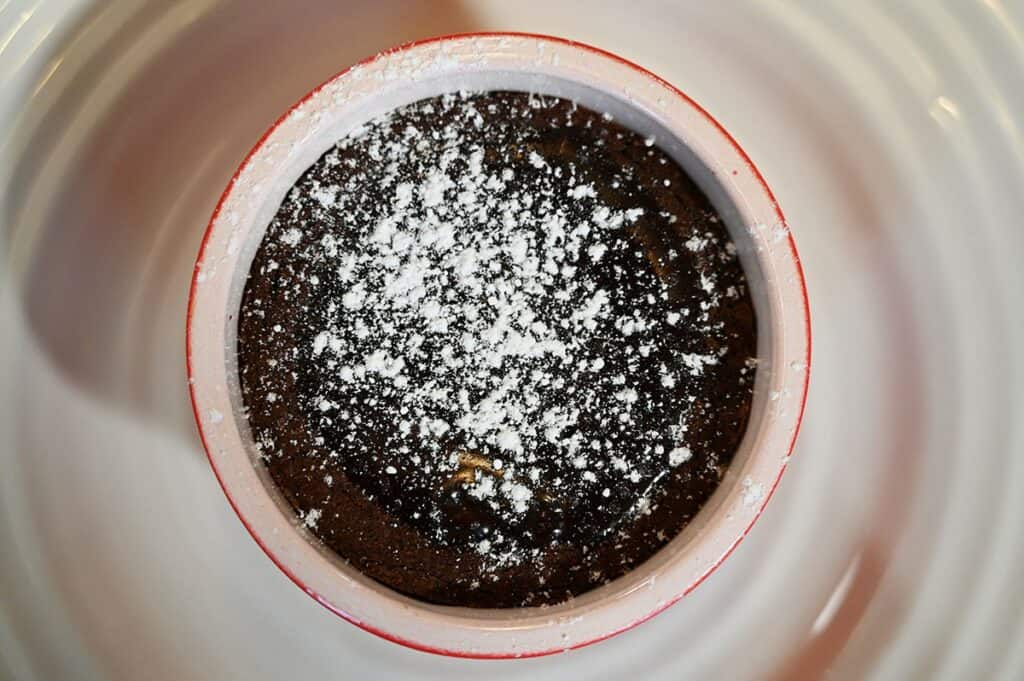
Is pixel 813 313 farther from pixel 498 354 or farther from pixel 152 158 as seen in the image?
pixel 152 158

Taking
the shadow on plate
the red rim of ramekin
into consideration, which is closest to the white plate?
the shadow on plate

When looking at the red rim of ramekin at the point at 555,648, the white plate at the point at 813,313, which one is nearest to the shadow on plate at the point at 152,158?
the white plate at the point at 813,313

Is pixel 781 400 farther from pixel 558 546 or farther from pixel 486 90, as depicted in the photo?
pixel 486 90

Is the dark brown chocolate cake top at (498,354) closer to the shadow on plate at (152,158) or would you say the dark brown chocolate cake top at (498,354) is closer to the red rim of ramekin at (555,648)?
the red rim of ramekin at (555,648)

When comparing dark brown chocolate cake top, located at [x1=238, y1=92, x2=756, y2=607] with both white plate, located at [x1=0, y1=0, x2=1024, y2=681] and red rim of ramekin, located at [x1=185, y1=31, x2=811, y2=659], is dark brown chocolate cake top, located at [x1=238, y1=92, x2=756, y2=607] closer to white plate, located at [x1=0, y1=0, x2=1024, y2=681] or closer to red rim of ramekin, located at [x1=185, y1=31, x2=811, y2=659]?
red rim of ramekin, located at [x1=185, y1=31, x2=811, y2=659]

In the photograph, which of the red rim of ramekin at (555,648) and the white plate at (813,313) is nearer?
the red rim of ramekin at (555,648)

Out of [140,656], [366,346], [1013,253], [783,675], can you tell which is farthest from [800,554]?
[140,656]
